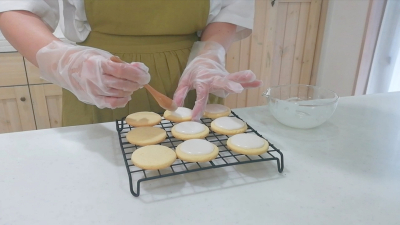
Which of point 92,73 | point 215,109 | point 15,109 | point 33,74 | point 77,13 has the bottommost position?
point 15,109

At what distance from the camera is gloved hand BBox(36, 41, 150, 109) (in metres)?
0.67

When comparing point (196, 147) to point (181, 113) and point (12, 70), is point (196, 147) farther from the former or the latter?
point (12, 70)

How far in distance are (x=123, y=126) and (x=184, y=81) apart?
0.75 ft

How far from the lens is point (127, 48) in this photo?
0.96m

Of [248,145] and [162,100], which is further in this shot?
[162,100]

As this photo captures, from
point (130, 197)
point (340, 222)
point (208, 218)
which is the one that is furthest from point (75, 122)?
point (340, 222)

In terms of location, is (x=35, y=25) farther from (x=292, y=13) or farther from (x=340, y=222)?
(x=292, y=13)

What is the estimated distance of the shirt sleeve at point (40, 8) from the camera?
81 cm

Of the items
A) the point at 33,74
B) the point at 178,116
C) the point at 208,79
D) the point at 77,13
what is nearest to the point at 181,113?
the point at 178,116

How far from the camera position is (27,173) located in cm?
63

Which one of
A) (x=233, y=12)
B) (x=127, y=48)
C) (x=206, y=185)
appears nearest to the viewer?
(x=206, y=185)

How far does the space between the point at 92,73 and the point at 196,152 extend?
283 millimetres

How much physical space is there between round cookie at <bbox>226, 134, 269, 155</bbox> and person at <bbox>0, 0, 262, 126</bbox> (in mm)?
167

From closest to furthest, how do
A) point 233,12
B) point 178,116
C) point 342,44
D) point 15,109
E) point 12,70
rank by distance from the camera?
point 178,116 < point 233,12 < point 12,70 < point 15,109 < point 342,44
